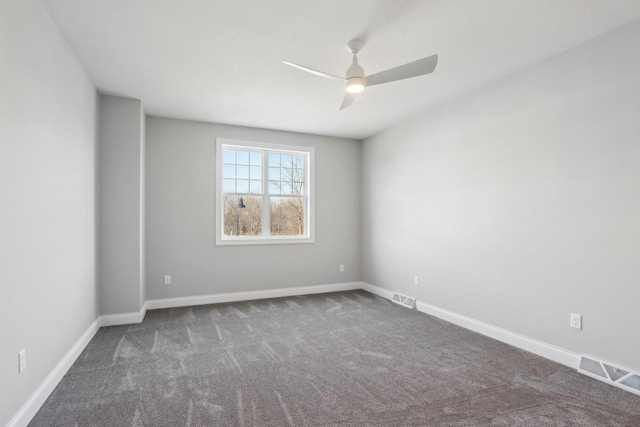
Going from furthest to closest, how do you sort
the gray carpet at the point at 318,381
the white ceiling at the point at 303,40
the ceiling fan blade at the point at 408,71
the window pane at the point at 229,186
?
1. the window pane at the point at 229,186
2. the ceiling fan blade at the point at 408,71
3. the white ceiling at the point at 303,40
4. the gray carpet at the point at 318,381

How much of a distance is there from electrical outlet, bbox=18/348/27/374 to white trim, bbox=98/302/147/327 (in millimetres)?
1938

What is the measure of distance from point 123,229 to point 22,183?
2.07 metres

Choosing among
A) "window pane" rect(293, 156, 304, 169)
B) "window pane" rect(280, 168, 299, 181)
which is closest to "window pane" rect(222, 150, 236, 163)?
"window pane" rect(280, 168, 299, 181)

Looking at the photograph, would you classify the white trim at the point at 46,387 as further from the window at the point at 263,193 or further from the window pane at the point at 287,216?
the window pane at the point at 287,216

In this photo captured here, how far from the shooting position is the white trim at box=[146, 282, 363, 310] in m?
4.66

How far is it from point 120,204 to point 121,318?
1336 millimetres

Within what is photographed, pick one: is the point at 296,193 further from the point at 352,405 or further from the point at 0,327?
the point at 0,327

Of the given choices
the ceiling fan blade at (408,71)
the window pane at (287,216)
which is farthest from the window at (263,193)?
the ceiling fan blade at (408,71)

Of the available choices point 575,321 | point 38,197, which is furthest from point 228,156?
point 575,321

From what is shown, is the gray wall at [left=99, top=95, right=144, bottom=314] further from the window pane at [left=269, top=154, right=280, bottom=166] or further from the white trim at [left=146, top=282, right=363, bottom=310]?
the window pane at [left=269, top=154, right=280, bottom=166]

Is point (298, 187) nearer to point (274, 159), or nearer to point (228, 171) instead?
point (274, 159)

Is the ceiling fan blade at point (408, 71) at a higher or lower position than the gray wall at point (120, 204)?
higher

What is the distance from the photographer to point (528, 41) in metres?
2.69

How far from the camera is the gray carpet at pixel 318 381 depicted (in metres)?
2.11
